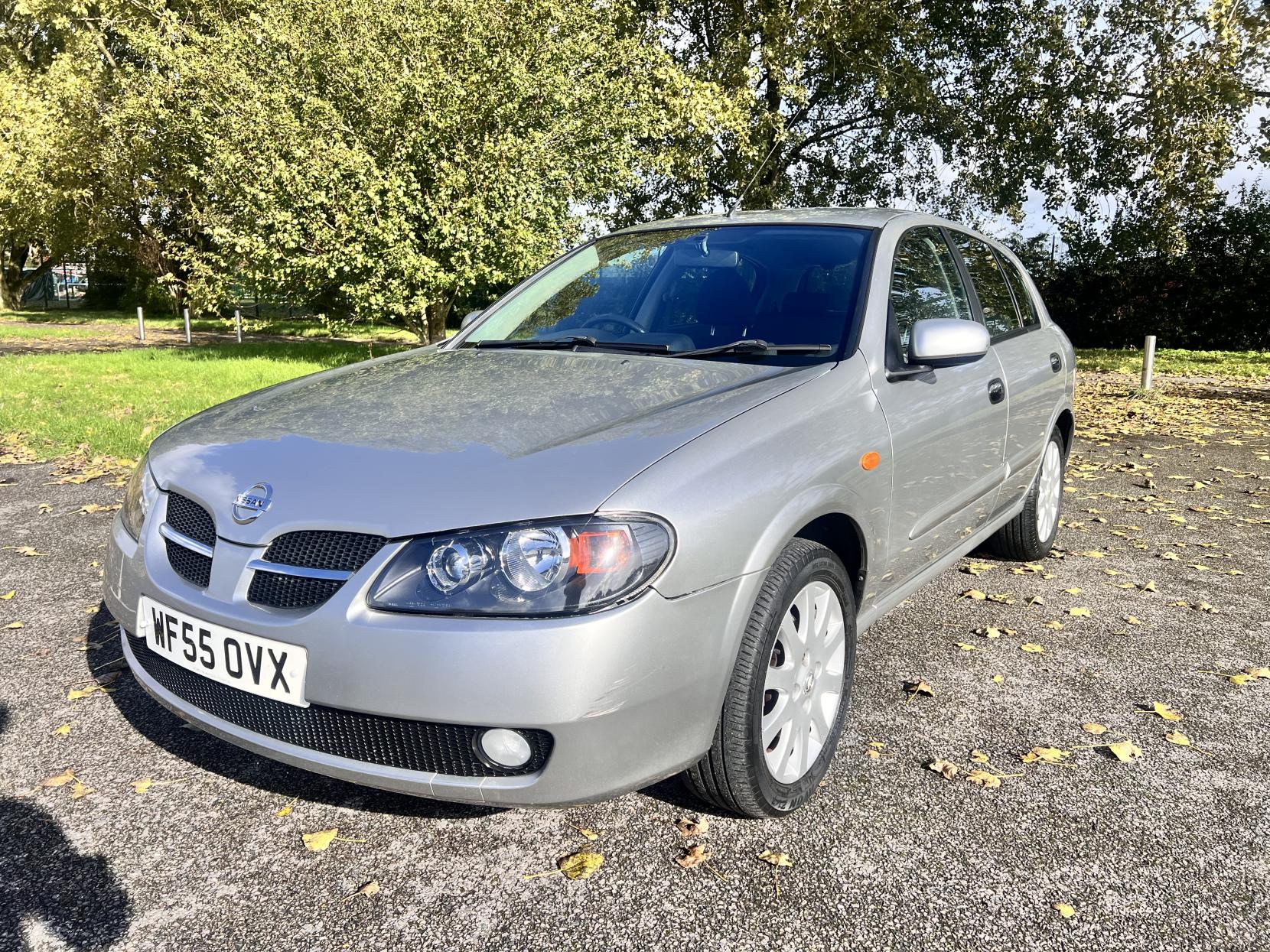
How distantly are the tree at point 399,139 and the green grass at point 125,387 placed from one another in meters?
1.72

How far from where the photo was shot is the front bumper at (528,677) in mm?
2086

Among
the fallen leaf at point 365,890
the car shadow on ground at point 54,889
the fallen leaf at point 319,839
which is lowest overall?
the fallen leaf at point 365,890

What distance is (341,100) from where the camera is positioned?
1327 cm

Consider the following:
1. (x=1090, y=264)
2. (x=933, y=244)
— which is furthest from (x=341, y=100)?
(x=1090, y=264)

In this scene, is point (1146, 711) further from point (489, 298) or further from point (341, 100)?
point (489, 298)

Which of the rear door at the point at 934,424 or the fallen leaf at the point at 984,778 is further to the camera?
the rear door at the point at 934,424

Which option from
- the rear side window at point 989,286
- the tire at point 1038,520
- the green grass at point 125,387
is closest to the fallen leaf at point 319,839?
the rear side window at point 989,286

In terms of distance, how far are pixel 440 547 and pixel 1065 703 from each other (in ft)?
8.17

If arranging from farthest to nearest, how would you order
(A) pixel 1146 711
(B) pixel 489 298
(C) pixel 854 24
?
(B) pixel 489 298
(C) pixel 854 24
(A) pixel 1146 711

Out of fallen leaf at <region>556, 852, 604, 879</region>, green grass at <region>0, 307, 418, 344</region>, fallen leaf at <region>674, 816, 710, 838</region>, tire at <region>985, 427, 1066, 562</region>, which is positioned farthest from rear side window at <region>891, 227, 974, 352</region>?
green grass at <region>0, 307, 418, 344</region>

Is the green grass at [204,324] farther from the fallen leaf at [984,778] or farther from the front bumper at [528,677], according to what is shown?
the front bumper at [528,677]

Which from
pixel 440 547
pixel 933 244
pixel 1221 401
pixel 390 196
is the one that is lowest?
pixel 1221 401

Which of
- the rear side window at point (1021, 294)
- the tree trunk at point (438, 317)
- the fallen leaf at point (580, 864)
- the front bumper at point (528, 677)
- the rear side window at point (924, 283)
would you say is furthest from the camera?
the tree trunk at point (438, 317)

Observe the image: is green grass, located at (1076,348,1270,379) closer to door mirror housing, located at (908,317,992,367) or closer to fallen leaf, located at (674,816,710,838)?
door mirror housing, located at (908,317,992,367)
